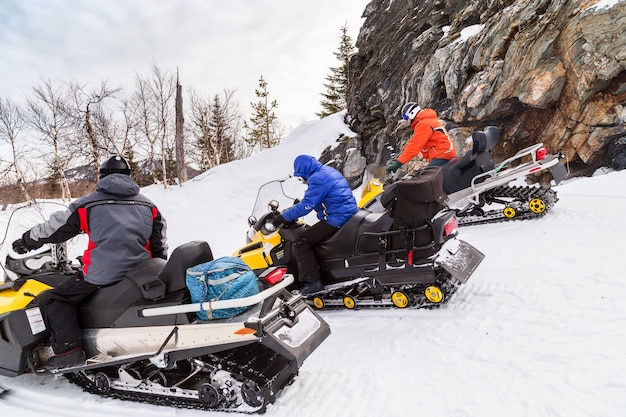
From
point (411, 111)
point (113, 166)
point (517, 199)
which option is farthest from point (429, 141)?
point (113, 166)

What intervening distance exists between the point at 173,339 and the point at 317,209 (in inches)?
76.0

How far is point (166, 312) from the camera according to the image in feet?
7.84

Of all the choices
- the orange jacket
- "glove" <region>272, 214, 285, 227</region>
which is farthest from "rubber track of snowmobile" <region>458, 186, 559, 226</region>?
"glove" <region>272, 214, 285, 227</region>

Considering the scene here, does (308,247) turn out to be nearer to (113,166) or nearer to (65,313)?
(113,166)

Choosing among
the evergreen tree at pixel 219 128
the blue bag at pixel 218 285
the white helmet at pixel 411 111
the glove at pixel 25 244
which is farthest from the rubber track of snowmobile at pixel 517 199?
the evergreen tree at pixel 219 128

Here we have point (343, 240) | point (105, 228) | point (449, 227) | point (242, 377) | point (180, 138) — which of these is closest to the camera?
point (242, 377)

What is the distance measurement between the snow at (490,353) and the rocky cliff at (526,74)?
3.01 meters

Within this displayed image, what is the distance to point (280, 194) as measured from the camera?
14.6 ft

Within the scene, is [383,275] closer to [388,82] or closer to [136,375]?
[136,375]

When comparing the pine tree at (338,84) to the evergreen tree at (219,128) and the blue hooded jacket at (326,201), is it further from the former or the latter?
the blue hooded jacket at (326,201)

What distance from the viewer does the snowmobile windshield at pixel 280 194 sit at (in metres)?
4.41

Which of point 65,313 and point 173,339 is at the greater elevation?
point 65,313

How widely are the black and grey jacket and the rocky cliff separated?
191 inches

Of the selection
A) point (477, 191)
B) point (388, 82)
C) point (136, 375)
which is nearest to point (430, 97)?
point (388, 82)
